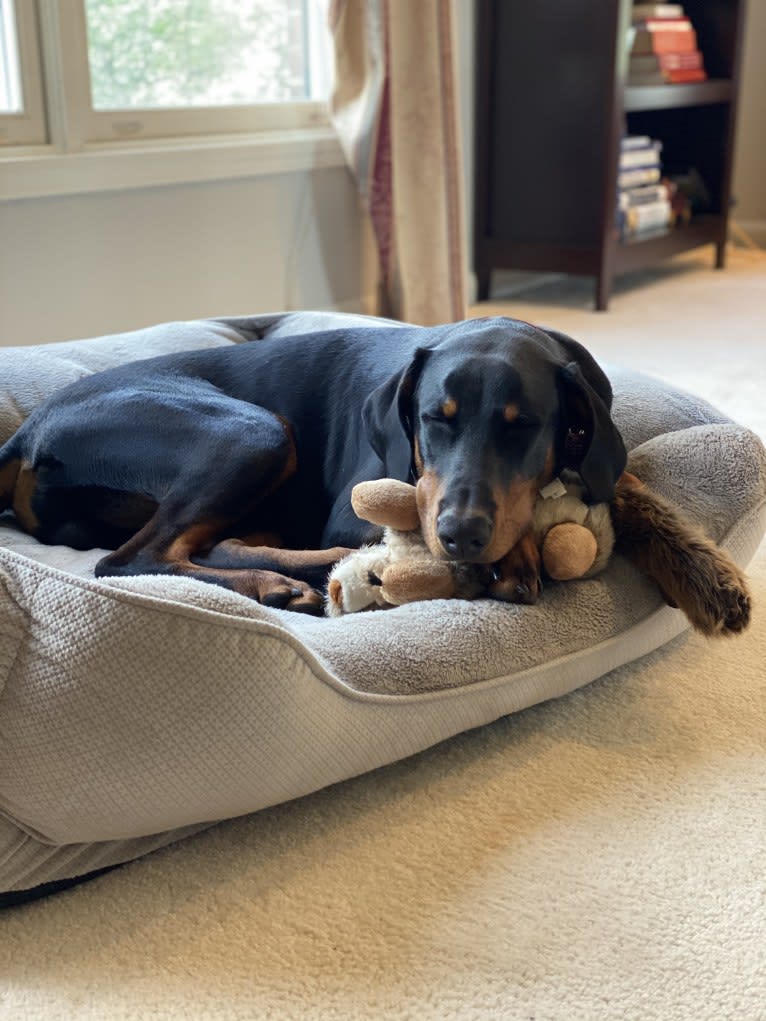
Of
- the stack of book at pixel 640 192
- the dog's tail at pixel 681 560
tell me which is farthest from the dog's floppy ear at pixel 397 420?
the stack of book at pixel 640 192

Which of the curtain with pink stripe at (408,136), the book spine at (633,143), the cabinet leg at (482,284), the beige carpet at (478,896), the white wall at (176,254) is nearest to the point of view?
the beige carpet at (478,896)

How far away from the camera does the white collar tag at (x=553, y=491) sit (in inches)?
71.4

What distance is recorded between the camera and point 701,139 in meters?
6.02

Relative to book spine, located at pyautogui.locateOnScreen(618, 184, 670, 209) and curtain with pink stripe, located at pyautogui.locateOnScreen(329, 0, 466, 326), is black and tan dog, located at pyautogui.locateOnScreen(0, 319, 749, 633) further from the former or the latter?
book spine, located at pyautogui.locateOnScreen(618, 184, 670, 209)

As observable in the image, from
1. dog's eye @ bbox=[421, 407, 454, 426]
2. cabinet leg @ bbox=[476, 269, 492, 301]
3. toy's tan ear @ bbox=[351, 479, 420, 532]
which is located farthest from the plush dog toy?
cabinet leg @ bbox=[476, 269, 492, 301]

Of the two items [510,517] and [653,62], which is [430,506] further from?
[653,62]

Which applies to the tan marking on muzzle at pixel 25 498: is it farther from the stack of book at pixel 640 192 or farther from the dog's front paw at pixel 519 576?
the stack of book at pixel 640 192

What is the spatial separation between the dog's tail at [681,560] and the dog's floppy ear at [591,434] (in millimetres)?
76

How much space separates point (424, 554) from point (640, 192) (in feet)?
13.2

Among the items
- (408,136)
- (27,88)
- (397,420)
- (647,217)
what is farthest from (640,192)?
(397,420)

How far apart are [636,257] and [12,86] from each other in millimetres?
2936

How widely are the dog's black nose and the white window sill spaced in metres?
2.21

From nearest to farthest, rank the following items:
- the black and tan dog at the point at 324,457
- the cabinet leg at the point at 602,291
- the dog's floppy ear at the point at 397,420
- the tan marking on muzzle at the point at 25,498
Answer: the black and tan dog at the point at 324,457 < the dog's floppy ear at the point at 397,420 < the tan marking on muzzle at the point at 25,498 < the cabinet leg at the point at 602,291

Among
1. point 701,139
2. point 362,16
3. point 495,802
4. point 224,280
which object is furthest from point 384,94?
point 495,802
